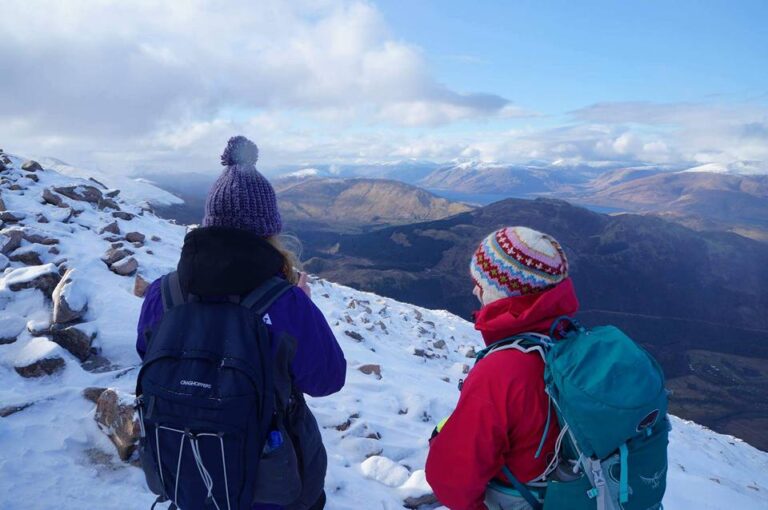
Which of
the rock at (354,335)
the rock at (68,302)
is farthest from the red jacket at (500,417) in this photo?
the rock at (354,335)

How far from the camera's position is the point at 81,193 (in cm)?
1778

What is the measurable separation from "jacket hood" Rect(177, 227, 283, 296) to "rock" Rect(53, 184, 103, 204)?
60.4 feet

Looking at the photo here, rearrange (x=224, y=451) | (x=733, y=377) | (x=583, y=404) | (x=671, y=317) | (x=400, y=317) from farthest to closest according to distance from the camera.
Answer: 1. (x=671, y=317)
2. (x=733, y=377)
3. (x=400, y=317)
4. (x=224, y=451)
5. (x=583, y=404)

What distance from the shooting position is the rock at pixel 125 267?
10.5 m

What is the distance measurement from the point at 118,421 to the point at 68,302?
3556 millimetres

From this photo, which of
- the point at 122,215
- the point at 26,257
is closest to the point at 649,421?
the point at 26,257

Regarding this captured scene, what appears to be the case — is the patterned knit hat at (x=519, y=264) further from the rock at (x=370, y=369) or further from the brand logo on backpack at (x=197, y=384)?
the rock at (x=370, y=369)

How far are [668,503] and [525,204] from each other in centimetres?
19975

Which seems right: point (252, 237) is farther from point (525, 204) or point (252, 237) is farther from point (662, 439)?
point (525, 204)

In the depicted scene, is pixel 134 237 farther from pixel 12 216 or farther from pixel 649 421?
pixel 649 421

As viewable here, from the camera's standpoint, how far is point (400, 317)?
19062 mm

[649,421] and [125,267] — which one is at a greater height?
[649,421]

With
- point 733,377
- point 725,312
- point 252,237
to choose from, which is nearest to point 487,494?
point 252,237

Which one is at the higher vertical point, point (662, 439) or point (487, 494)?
point (662, 439)
